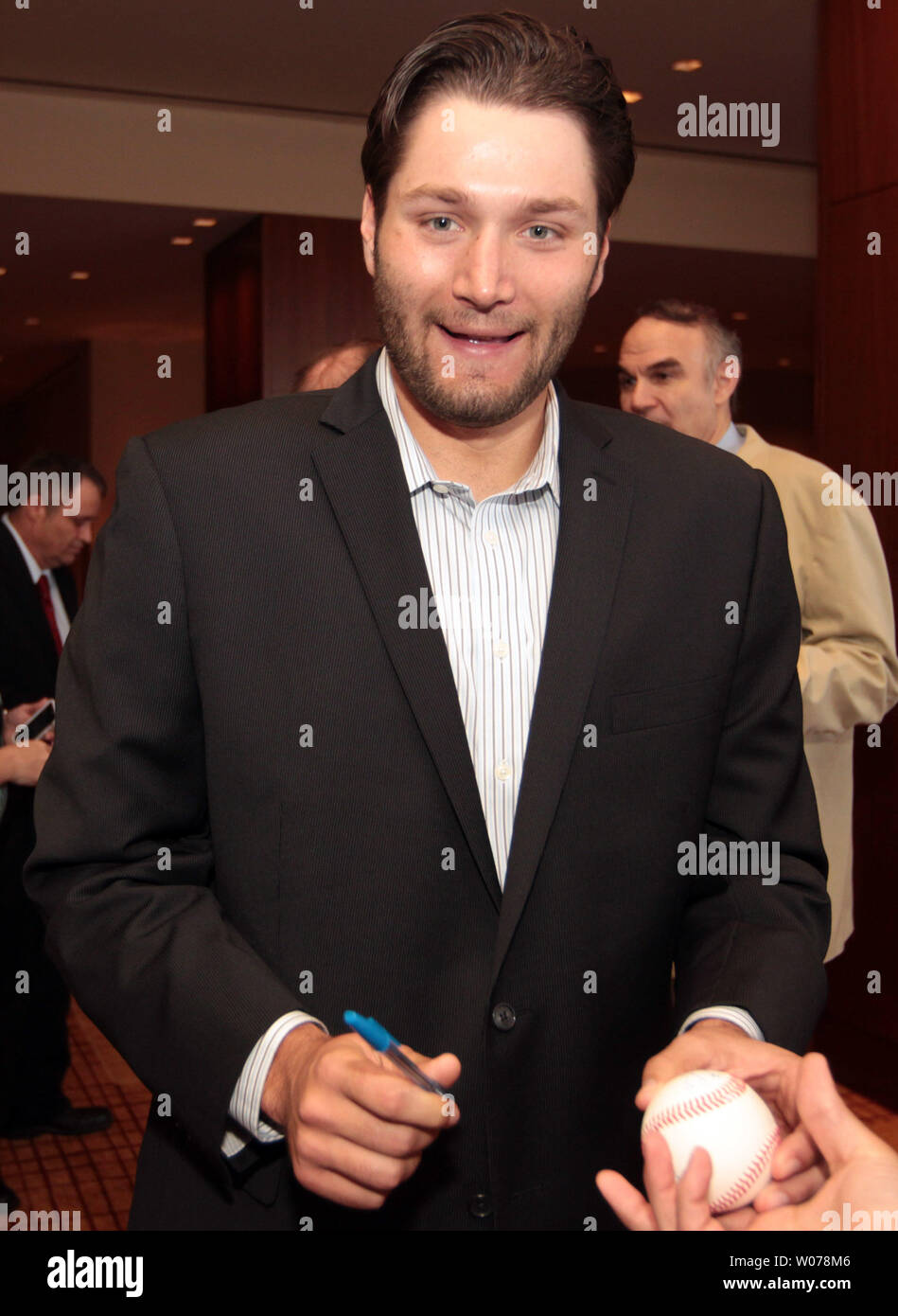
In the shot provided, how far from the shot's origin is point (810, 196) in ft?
25.0

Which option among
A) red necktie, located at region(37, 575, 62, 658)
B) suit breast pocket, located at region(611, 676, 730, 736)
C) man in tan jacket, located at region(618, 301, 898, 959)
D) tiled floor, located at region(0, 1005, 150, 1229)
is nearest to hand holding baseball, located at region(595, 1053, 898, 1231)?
suit breast pocket, located at region(611, 676, 730, 736)

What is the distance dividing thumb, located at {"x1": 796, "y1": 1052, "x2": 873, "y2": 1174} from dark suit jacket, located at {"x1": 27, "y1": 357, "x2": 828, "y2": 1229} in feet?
0.56

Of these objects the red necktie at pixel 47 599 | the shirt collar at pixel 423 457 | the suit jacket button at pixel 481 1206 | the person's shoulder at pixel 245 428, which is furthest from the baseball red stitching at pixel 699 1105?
the red necktie at pixel 47 599

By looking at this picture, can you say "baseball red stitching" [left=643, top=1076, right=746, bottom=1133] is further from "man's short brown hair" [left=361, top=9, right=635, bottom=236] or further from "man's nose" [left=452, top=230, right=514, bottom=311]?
"man's short brown hair" [left=361, top=9, right=635, bottom=236]

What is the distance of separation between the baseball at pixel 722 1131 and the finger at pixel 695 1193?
0.25 feet

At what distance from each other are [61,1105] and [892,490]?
9.90 ft

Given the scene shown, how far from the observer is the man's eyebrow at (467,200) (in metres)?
1.25

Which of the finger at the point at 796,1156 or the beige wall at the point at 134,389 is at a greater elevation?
the beige wall at the point at 134,389

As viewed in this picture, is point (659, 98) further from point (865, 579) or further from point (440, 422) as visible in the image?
point (440, 422)

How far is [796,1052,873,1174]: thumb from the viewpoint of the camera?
3.28 feet

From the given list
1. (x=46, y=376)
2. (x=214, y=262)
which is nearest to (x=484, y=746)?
(x=214, y=262)

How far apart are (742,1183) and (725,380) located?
8.82 feet

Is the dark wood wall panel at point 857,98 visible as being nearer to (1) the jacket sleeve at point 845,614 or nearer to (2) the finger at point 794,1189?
(1) the jacket sleeve at point 845,614

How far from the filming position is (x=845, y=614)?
3.02 metres
